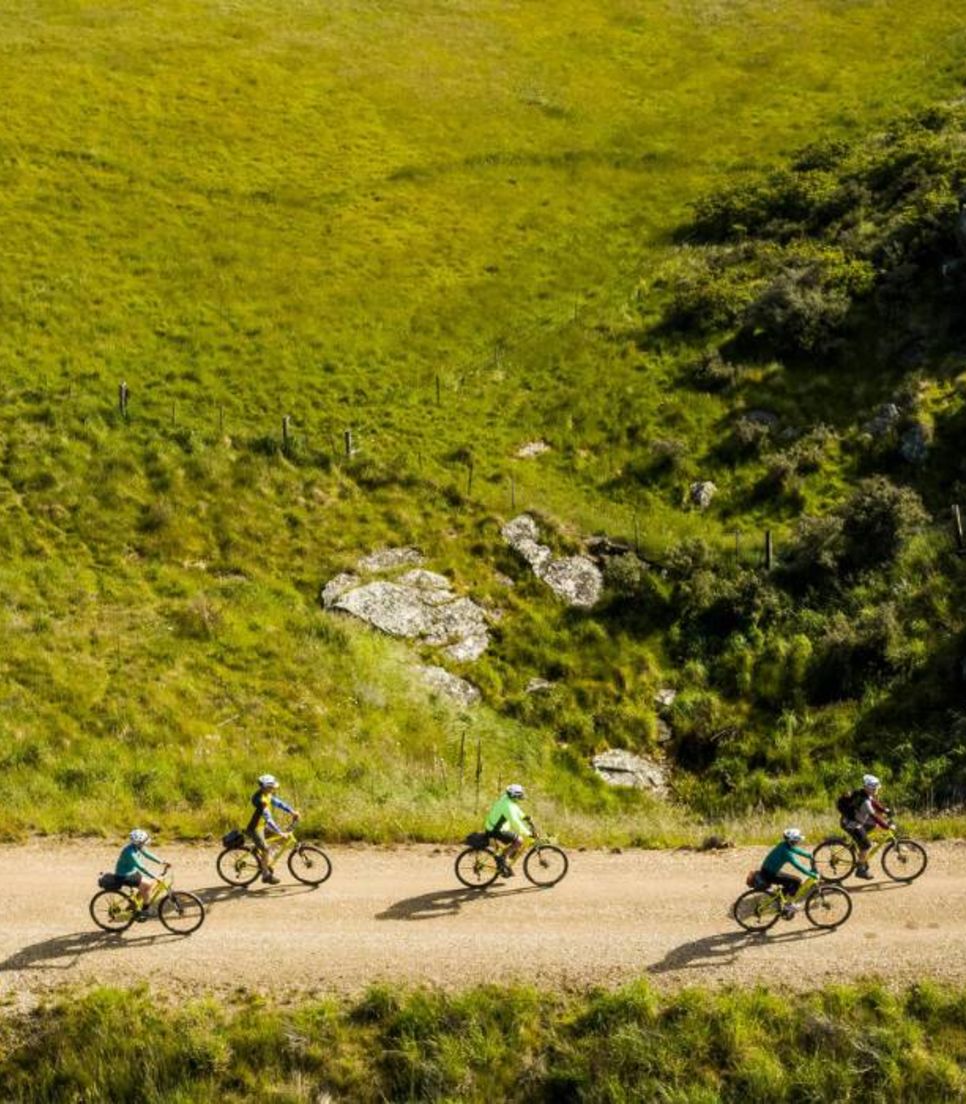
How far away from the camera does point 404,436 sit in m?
42.2

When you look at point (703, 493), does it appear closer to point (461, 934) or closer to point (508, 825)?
point (508, 825)

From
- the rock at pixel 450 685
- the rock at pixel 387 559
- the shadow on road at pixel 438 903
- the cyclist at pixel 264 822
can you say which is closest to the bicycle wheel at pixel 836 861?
the shadow on road at pixel 438 903

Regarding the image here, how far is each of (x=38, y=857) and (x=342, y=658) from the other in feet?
35.4

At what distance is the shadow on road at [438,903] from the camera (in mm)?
19859

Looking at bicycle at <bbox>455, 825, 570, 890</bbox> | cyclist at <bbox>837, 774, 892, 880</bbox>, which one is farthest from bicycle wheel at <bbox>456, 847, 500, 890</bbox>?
cyclist at <bbox>837, 774, 892, 880</bbox>

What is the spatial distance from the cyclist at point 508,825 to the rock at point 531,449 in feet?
74.6

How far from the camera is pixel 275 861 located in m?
21.1

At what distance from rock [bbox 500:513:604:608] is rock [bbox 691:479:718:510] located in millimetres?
5639

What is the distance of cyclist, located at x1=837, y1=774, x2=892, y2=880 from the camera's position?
2020 cm

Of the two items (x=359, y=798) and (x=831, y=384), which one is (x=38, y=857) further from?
(x=831, y=384)

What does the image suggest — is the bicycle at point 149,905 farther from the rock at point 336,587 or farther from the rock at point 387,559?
the rock at point 387,559

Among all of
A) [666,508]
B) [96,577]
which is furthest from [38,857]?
[666,508]

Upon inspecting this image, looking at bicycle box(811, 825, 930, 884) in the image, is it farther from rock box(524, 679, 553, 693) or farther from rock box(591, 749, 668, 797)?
rock box(524, 679, 553, 693)

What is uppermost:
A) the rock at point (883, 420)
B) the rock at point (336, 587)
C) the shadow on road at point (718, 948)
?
the rock at point (883, 420)
